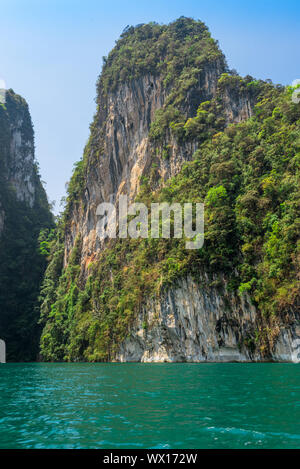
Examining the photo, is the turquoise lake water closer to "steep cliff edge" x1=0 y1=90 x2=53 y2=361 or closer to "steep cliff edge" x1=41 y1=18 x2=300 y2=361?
"steep cliff edge" x1=41 y1=18 x2=300 y2=361

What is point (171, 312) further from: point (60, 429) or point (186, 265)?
point (60, 429)

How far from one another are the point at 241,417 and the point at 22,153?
88766mm

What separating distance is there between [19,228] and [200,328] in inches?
2149

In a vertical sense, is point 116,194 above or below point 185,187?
above

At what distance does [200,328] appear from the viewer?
3522 centimetres

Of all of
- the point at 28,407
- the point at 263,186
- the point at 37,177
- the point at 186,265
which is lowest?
the point at 28,407

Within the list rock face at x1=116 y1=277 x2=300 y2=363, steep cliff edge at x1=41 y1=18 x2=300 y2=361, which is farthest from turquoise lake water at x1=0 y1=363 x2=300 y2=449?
steep cliff edge at x1=41 y1=18 x2=300 y2=361

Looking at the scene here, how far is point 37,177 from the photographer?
9006 centimetres

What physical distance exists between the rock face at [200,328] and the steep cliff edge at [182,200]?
4.0 inches

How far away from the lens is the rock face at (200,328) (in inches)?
1296

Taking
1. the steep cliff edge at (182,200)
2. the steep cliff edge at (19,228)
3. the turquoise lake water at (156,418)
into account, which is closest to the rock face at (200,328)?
the steep cliff edge at (182,200)

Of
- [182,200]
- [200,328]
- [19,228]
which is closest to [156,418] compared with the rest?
[200,328]
